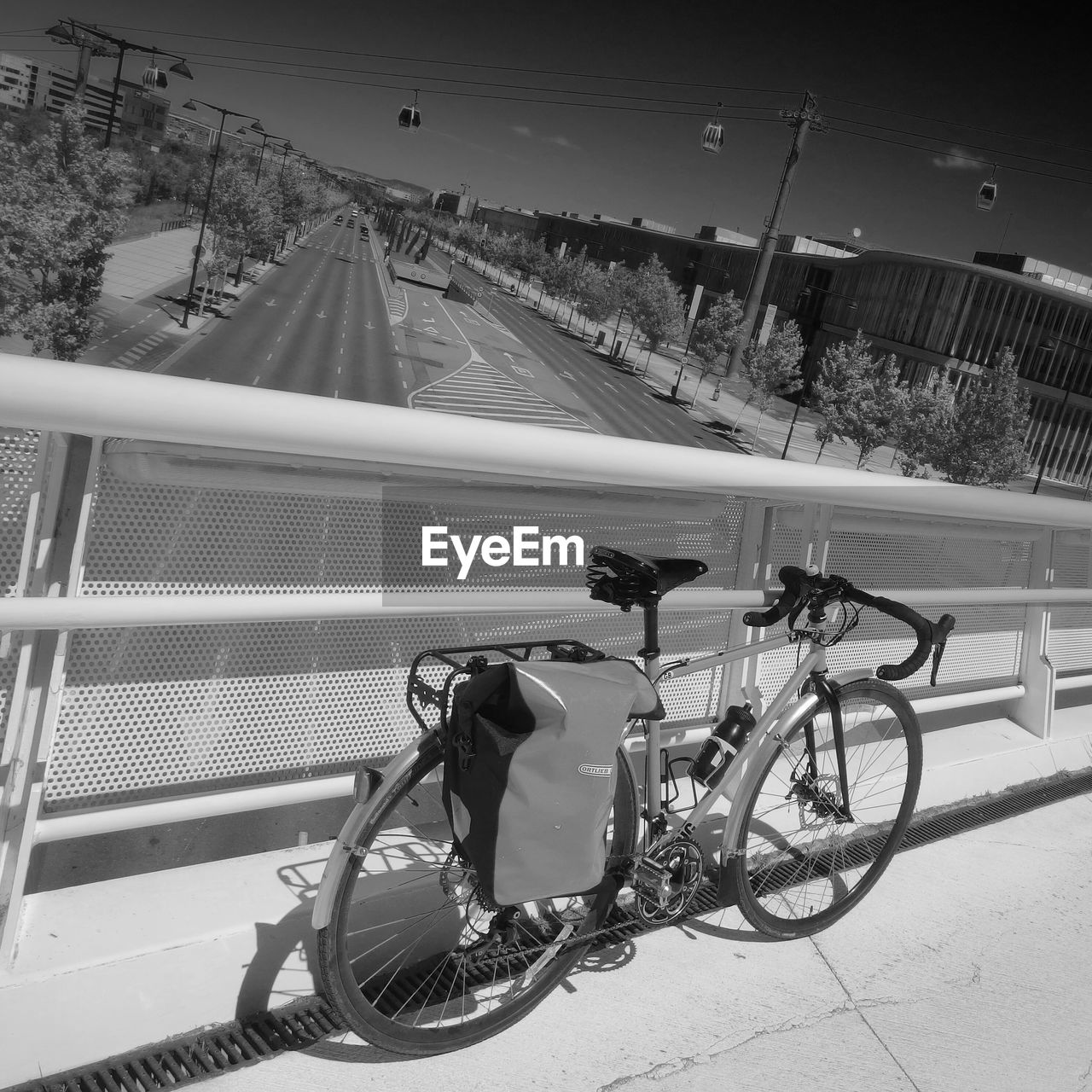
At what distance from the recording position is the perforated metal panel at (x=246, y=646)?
183 centimetres

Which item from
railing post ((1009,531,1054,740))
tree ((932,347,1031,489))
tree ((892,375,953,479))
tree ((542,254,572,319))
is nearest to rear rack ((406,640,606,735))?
railing post ((1009,531,1054,740))

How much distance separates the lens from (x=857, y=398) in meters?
61.8

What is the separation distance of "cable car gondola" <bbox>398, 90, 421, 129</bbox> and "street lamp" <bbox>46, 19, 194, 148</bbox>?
24264 mm

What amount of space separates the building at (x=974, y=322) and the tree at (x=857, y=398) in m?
4.74

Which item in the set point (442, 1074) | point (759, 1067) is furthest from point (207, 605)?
point (759, 1067)

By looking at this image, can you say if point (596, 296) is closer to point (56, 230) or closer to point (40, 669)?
point (56, 230)

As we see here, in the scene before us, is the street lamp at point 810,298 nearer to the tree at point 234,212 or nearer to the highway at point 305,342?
the highway at point 305,342

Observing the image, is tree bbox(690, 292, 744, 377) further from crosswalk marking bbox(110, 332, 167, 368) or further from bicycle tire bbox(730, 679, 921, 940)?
bicycle tire bbox(730, 679, 921, 940)

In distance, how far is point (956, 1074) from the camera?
2303 mm

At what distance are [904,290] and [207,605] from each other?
81905mm

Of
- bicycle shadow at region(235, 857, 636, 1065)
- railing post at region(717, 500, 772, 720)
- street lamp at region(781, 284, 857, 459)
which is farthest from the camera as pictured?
street lamp at region(781, 284, 857, 459)

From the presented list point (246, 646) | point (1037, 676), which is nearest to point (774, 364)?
point (1037, 676)

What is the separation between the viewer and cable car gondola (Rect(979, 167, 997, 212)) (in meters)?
44.0

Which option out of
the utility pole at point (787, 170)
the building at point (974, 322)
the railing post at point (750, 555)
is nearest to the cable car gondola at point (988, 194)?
the building at point (974, 322)
